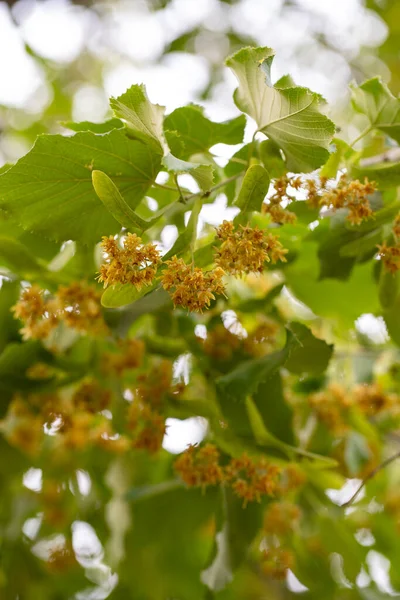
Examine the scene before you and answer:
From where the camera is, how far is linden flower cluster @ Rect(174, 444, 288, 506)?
48.0 inches

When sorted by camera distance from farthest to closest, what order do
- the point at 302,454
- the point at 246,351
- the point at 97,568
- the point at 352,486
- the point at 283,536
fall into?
the point at 97,568 < the point at 352,486 < the point at 283,536 < the point at 246,351 < the point at 302,454

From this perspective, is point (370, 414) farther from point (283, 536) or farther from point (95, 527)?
point (95, 527)

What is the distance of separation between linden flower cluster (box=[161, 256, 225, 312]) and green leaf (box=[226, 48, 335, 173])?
0.24 metres

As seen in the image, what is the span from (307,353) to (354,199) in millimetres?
352

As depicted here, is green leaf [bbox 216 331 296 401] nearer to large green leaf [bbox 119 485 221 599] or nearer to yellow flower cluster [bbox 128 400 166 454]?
yellow flower cluster [bbox 128 400 166 454]

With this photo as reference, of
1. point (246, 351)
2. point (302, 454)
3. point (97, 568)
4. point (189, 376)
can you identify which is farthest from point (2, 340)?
point (97, 568)

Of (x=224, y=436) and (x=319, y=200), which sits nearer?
(x=319, y=200)

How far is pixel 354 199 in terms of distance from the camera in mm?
1027

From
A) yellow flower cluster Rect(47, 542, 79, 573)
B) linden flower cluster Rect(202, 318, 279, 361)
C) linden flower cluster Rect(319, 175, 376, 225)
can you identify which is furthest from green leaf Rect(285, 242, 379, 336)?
yellow flower cluster Rect(47, 542, 79, 573)

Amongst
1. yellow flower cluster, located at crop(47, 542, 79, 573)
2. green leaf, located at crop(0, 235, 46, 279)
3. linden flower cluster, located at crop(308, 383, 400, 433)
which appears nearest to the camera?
green leaf, located at crop(0, 235, 46, 279)

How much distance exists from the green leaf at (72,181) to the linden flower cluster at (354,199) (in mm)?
288

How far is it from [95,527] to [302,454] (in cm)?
100

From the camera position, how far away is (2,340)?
4.25 feet

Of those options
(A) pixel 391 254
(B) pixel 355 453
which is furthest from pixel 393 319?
(B) pixel 355 453
